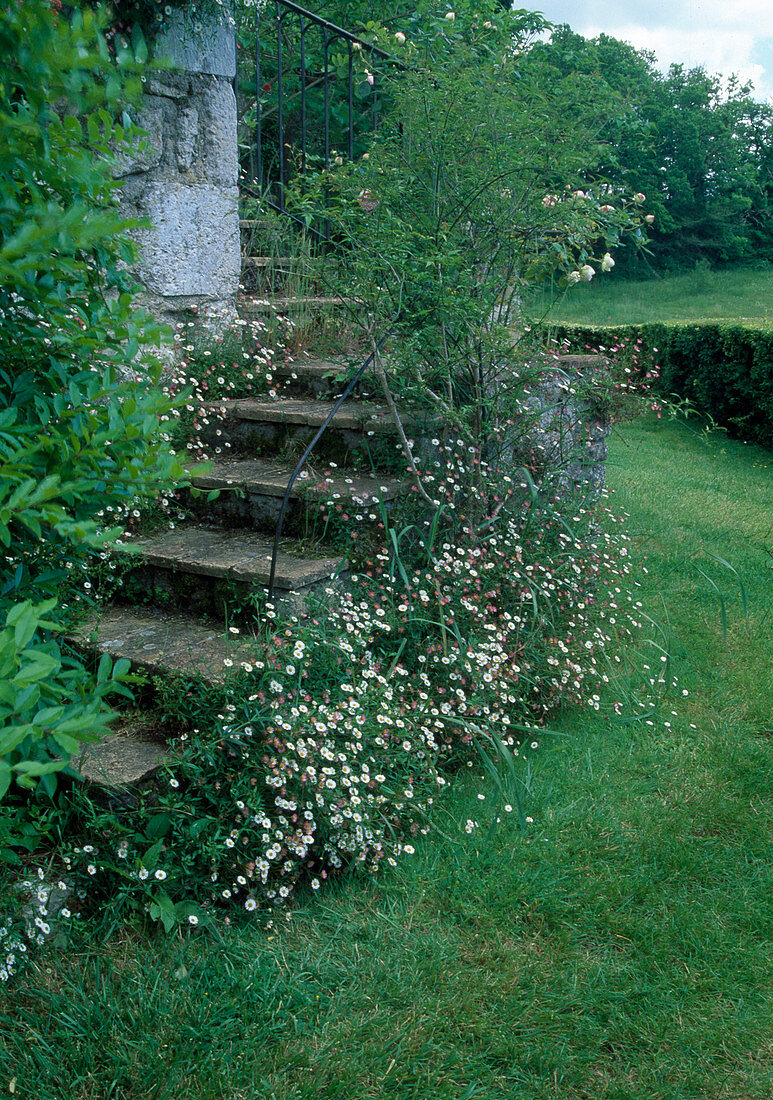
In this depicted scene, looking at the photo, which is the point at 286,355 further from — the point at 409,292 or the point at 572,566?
the point at 572,566

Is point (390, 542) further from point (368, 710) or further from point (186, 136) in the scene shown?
point (186, 136)

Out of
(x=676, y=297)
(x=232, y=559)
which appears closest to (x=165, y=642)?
(x=232, y=559)

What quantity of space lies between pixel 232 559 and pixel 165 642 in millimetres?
416

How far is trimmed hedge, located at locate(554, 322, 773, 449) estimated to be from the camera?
884cm

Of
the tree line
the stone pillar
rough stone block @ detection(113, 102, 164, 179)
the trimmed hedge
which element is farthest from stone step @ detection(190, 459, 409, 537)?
the tree line

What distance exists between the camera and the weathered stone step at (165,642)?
2.54m

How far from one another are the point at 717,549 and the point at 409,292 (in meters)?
2.73

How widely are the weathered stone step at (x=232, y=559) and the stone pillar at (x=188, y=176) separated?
1500mm

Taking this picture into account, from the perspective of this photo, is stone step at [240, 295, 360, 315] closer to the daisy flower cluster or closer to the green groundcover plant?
the green groundcover plant

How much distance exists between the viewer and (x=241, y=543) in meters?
3.26

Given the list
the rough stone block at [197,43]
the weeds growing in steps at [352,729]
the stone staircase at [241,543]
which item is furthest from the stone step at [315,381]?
the rough stone block at [197,43]

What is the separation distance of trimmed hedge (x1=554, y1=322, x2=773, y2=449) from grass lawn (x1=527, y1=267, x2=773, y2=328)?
6.30m

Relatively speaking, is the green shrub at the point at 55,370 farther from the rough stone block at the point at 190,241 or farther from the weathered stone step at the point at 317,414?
the rough stone block at the point at 190,241

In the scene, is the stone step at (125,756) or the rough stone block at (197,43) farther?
the rough stone block at (197,43)
